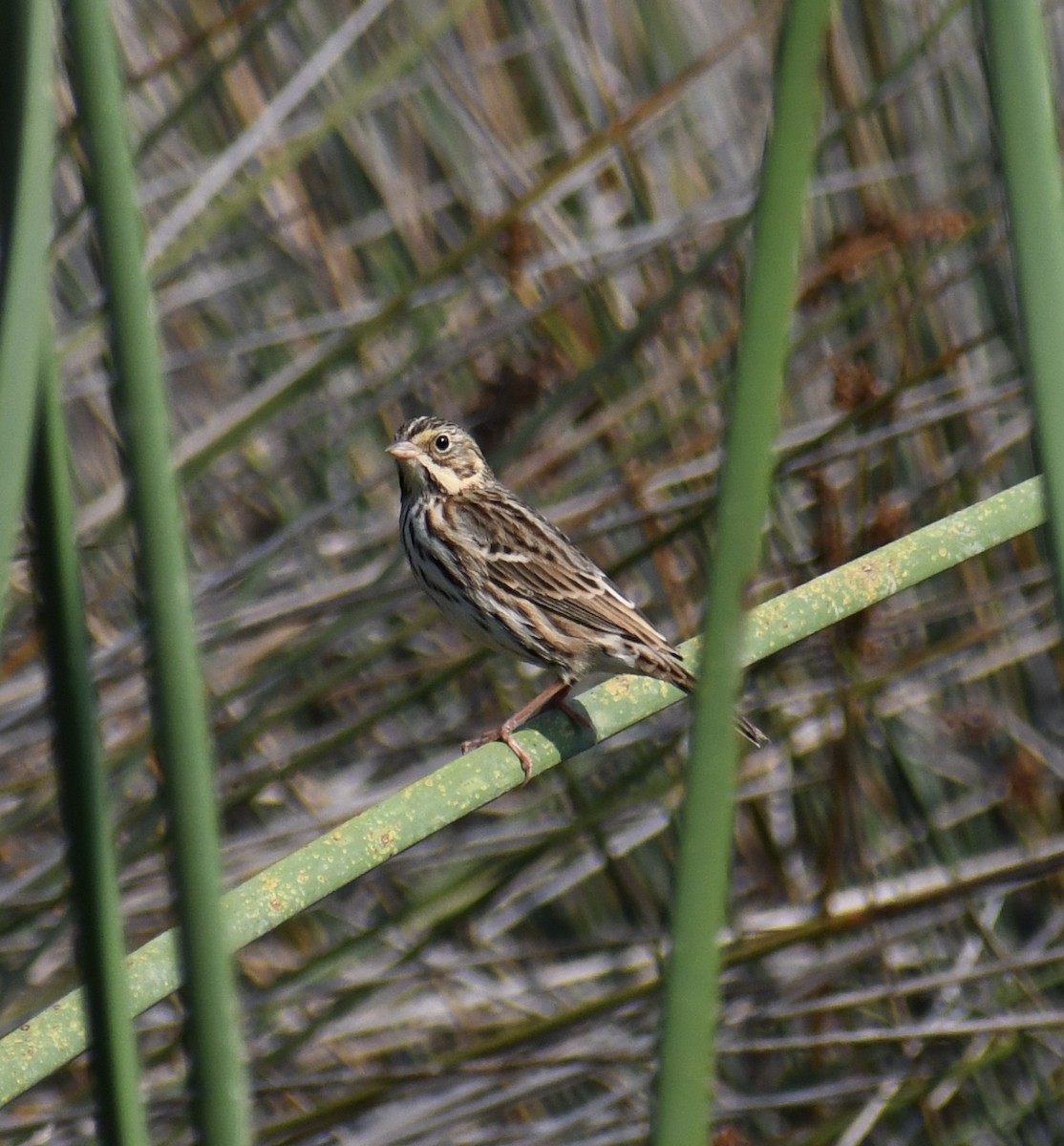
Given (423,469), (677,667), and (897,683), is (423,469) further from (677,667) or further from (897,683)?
(897,683)

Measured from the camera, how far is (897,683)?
4.91 metres

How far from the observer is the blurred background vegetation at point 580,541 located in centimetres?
402

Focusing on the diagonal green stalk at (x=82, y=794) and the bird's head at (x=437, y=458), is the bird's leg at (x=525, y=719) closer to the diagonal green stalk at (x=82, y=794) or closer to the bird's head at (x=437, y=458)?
the bird's head at (x=437, y=458)

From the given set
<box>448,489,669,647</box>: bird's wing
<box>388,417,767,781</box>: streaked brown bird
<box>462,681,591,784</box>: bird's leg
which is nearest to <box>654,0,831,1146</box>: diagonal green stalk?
<box>462,681,591,784</box>: bird's leg

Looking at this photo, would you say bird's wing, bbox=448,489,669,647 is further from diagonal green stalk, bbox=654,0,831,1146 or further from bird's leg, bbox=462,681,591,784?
diagonal green stalk, bbox=654,0,831,1146

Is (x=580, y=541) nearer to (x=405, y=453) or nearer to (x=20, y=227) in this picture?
(x=405, y=453)

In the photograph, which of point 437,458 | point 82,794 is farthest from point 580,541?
point 82,794

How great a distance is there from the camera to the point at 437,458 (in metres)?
4.21

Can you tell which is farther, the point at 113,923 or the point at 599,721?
the point at 599,721

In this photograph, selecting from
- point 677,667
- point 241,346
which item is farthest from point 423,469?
point 677,667

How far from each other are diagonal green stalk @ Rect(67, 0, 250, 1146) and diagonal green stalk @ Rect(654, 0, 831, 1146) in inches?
13.3

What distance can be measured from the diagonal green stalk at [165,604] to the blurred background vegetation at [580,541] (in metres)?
2.43

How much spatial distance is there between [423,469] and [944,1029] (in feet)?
5.92

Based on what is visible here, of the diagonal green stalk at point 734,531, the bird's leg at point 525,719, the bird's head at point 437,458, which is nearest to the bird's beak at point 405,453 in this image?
the bird's head at point 437,458
